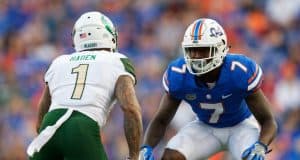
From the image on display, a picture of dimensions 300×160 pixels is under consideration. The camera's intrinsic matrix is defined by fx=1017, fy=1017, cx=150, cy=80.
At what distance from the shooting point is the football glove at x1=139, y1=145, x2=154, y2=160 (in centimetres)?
794

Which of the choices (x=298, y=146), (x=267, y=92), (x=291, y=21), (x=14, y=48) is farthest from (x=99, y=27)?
(x=14, y=48)

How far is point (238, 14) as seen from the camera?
14.1 metres

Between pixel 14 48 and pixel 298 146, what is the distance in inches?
206

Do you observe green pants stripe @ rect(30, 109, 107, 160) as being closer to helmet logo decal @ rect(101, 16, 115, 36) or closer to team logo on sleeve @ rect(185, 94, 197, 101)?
helmet logo decal @ rect(101, 16, 115, 36)

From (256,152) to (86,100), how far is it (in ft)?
4.68

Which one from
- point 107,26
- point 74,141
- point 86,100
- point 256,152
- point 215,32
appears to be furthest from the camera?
point 215,32

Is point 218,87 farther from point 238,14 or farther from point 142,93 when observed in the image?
point 238,14

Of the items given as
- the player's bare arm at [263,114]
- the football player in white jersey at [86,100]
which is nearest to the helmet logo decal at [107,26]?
the football player in white jersey at [86,100]

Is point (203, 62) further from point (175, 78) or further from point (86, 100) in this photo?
A: point (86, 100)

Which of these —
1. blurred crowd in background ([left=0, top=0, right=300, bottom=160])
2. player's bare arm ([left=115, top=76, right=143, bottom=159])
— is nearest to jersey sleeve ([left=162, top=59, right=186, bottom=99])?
player's bare arm ([left=115, top=76, right=143, bottom=159])

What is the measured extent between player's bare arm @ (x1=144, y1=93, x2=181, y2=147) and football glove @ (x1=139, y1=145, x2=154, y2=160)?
0.09 metres

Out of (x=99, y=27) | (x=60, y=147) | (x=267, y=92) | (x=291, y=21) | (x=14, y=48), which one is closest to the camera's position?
(x=60, y=147)

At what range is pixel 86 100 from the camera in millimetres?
7137

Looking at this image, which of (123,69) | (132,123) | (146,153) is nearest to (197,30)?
(123,69)
